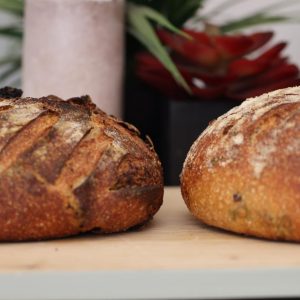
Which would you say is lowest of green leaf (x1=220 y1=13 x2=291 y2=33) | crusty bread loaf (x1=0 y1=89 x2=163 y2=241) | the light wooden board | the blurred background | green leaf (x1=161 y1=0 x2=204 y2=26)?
the light wooden board

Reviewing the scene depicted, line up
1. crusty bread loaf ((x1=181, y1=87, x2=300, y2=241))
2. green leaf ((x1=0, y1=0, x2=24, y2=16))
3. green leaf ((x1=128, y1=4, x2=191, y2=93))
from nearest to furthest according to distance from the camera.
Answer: crusty bread loaf ((x1=181, y1=87, x2=300, y2=241)) → green leaf ((x1=128, y1=4, x2=191, y2=93)) → green leaf ((x1=0, y1=0, x2=24, y2=16))

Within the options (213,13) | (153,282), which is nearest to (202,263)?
(153,282)

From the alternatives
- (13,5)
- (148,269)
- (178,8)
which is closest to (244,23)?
(178,8)

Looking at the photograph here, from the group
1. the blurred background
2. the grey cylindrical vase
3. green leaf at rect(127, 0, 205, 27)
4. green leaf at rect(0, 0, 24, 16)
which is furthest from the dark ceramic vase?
green leaf at rect(0, 0, 24, 16)

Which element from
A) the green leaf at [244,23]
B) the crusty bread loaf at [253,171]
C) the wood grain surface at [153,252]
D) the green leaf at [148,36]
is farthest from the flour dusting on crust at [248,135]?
the green leaf at [244,23]

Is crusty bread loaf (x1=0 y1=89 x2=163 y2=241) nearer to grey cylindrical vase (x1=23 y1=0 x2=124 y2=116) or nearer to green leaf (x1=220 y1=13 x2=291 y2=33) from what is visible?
grey cylindrical vase (x1=23 y1=0 x2=124 y2=116)

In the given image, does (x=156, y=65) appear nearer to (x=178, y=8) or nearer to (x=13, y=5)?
(x=178, y=8)
